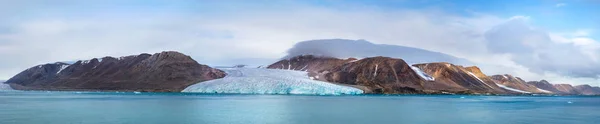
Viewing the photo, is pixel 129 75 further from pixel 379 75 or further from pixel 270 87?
pixel 270 87

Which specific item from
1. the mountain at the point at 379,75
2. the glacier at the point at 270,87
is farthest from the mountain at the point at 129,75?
the glacier at the point at 270,87

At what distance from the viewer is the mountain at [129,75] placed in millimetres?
160750

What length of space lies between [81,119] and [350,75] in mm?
143930

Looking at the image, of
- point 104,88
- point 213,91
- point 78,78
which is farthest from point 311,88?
point 78,78

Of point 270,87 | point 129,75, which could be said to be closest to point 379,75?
point 129,75

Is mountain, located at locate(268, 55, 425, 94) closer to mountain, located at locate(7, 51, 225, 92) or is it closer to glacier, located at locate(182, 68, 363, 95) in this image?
mountain, located at locate(7, 51, 225, 92)

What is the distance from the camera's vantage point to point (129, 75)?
176 metres

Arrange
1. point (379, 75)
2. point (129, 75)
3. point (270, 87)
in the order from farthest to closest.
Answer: point (129, 75), point (379, 75), point (270, 87)

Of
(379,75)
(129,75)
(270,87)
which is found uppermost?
(379,75)

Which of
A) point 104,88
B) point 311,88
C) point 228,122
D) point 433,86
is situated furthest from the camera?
point 433,86

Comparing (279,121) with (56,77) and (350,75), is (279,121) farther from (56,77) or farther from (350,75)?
(56,77)

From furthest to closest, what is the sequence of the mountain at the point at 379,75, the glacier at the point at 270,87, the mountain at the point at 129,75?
1. the mountain at the point at 379,75
2. the mountain at the point at 129,75
3. the glacier at the point at 270,87

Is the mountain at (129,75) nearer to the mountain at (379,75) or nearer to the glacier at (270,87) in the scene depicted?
the mountain at (379,75)

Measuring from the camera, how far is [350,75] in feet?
565
